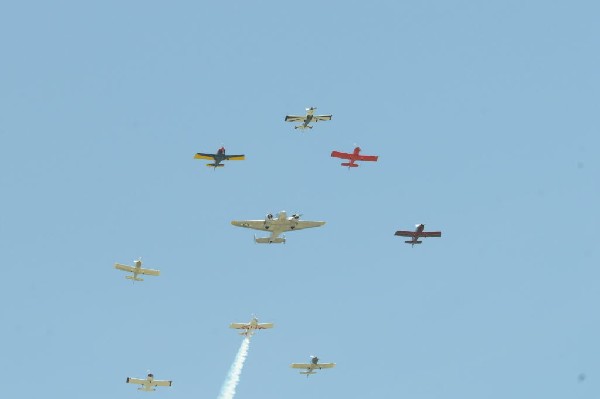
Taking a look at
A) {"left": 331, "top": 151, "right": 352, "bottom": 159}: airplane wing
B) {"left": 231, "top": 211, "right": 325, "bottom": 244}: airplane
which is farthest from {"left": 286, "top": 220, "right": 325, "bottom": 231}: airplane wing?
{"left": 331, "top": 151, "right": 352, "bottom": 159}: airplane wing

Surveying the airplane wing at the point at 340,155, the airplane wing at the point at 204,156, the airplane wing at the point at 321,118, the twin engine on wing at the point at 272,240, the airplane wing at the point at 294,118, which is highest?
the airplane wing at the point at 321,118

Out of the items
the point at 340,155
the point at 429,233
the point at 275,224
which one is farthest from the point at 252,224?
the point at 429,233

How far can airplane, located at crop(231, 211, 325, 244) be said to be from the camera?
606 ft

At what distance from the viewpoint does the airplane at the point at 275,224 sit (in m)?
185

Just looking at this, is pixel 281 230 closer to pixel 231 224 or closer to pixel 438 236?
pixel 231 224

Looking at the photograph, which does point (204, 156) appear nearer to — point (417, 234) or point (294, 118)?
Result: point (294, 118)

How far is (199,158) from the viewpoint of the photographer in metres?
183

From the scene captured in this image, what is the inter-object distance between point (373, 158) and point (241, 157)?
28605mm

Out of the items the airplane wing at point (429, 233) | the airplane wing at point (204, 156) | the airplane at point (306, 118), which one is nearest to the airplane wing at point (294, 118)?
the airplane at point (306, 118)

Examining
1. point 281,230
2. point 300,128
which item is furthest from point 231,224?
point 300,128

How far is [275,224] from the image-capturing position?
185375mm

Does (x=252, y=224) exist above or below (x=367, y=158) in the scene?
below

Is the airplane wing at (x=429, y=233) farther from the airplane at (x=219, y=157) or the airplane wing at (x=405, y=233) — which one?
the airplane at (x=219, y=157)

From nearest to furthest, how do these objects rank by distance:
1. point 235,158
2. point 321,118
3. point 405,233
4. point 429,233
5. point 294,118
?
point 405,233
point 429,233
point 235,158
point 294,118
point 321,118
